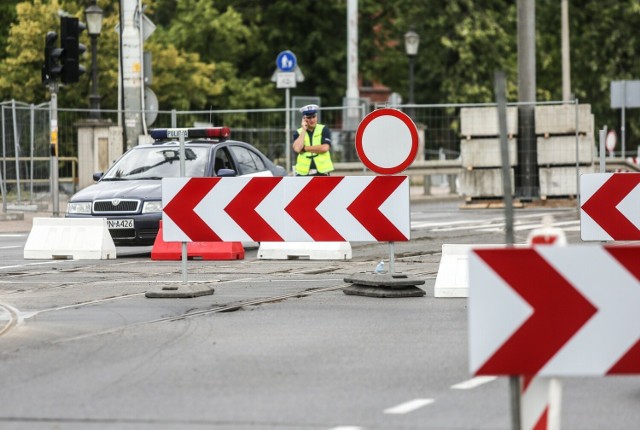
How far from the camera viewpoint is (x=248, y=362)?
31.3 ft

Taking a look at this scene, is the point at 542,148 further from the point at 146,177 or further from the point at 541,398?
the point at 541,398

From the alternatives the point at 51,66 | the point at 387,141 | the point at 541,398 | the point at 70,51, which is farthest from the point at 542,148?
the point at 541,398

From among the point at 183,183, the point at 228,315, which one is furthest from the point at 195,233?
the point at 228,315

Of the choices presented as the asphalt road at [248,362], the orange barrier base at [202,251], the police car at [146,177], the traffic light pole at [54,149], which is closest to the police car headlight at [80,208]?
the police car at [146,177]

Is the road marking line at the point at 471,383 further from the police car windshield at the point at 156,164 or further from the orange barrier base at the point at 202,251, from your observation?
the police car windshield at the point at 156,164

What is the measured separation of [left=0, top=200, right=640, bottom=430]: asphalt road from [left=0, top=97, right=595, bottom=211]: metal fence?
543 inches

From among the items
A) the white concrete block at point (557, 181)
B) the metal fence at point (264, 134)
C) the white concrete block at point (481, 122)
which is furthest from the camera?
the white concrete block at point (481, 122)

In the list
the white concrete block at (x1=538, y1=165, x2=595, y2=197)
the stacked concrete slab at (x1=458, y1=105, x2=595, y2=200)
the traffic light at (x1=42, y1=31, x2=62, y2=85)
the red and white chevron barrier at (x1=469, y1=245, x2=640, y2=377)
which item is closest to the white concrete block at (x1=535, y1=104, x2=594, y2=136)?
the stacked concrete slab at (x1=458, y1=105, x2=595, y2=200)

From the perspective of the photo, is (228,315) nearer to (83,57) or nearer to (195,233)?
(195,233)

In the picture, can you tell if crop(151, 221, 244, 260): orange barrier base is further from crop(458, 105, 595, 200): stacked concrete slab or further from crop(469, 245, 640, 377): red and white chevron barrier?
crop(469, 245, 640, 377): red and white chevron barrier

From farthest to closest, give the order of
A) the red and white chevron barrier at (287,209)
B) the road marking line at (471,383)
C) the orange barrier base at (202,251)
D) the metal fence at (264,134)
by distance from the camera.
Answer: the metal fence at (264,134), the orange barrier base at (202,251), the red and white chevron barrier at (287,209), the road marking line at (471,383)

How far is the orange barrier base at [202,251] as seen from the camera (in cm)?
1869

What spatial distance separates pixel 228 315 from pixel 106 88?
4491 cm

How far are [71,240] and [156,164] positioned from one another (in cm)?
231
